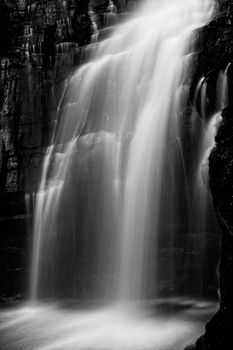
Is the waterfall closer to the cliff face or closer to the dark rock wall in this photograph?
the dark rock wall

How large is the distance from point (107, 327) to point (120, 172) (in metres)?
4.67

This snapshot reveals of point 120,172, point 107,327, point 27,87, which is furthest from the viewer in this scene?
point 27,87

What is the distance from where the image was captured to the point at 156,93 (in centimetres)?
1363

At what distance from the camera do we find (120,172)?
13352 mm

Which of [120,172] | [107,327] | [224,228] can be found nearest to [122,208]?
[120,172]

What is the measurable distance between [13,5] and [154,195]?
12.8 m

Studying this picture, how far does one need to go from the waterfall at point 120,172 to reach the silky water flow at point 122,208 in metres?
0.04

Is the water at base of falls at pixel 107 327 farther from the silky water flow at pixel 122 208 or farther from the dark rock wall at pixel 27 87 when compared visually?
the dark rock wall at pixel 27 87

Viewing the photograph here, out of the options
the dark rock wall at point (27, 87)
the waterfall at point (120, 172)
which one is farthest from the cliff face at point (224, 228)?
the dark rock wall at point (27, 87)

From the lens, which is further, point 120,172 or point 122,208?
point 120,172

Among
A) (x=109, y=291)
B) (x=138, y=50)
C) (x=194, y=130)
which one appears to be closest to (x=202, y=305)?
(x=109, y=291)

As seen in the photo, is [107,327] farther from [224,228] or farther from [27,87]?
[27,87]

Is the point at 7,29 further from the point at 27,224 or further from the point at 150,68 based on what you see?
the point at 27,224

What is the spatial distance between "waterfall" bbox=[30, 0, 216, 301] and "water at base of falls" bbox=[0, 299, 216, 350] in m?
1.00
